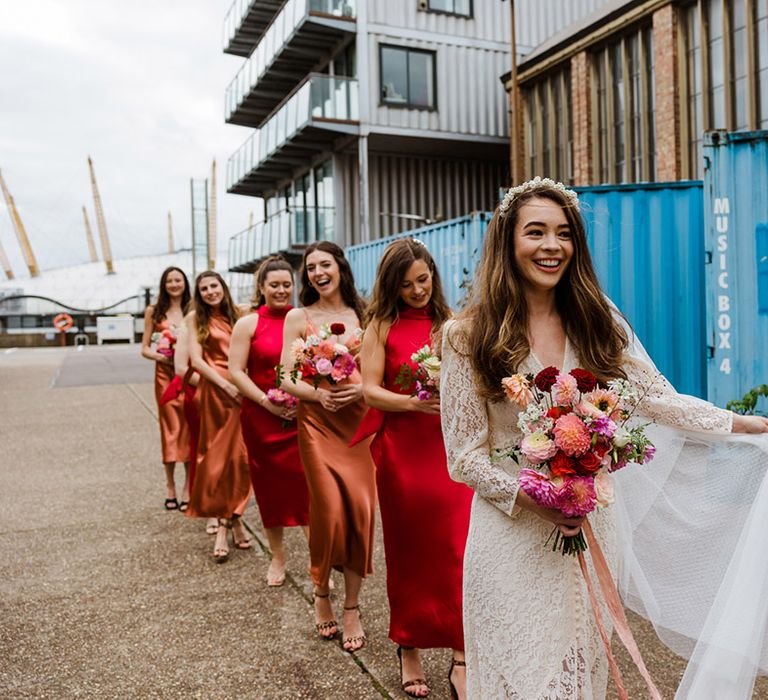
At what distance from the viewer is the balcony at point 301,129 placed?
21.8 meters

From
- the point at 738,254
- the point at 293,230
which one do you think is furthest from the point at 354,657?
the point at 293,230

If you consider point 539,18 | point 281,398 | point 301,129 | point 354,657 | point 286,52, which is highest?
point 539,18

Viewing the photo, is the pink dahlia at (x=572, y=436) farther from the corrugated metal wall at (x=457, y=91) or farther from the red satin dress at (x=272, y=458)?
the corrugated metal wall at (x=457, y=91)

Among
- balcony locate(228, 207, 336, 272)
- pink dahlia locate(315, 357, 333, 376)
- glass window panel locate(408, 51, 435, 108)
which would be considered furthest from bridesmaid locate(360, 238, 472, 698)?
balcony locate(228, 207, 336, 272)

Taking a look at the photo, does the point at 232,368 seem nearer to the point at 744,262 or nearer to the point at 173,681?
the point at 173,681

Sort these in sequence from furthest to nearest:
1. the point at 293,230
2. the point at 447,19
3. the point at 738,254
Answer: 1. the point at 293,230
2. the point at 447,19
3. the point at 738,254

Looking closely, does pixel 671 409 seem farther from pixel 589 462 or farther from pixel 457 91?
pixel 457 91

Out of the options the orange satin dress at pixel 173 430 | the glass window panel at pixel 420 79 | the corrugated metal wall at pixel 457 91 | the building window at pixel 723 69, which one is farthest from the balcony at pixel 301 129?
the orange satin dress at pixel 173 430

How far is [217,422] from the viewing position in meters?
6.71

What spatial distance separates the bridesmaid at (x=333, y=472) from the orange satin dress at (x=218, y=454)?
187cm

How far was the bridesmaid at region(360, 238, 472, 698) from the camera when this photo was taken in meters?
3.74

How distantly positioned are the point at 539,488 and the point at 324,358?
2576mm

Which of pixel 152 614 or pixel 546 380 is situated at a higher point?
pixel 546 380

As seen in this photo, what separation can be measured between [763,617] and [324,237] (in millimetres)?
23067
